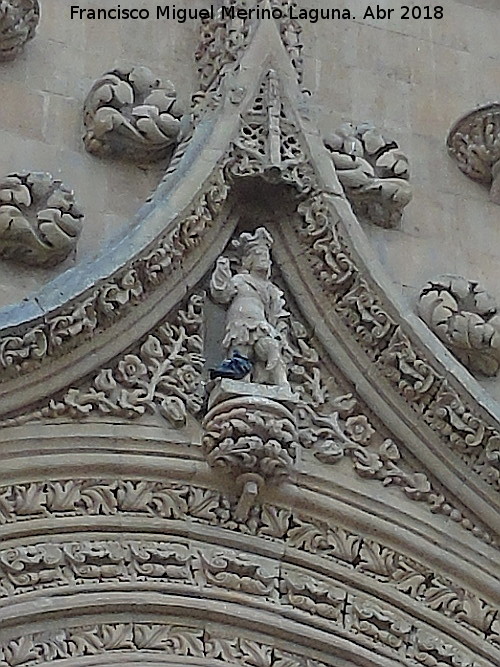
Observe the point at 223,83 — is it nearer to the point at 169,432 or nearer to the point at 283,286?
the point at 283,286

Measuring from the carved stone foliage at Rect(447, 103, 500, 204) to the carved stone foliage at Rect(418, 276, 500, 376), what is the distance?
0.91 meters

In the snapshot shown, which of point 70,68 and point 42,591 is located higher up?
point 70,68

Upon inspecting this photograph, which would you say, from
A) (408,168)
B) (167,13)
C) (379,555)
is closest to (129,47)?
(167,13)

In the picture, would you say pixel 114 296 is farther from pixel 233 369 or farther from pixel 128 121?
pixel 128 121

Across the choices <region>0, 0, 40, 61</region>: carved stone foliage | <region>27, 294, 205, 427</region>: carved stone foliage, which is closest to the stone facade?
<region>27, 294, 205, 427</region>: carved stone foliage

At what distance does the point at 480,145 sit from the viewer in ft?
32.9

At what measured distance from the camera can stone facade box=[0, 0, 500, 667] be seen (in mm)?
7852

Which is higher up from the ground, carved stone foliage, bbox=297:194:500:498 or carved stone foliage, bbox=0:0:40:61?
carved stone foliage, bbox=0:0:40:61

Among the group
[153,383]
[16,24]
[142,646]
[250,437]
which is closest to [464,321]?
[250,437]

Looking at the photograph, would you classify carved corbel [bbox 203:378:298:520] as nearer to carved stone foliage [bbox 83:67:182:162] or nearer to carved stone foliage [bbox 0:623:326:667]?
carved stone foliage [bbox 0:623:326:667]

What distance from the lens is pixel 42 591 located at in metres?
7.66

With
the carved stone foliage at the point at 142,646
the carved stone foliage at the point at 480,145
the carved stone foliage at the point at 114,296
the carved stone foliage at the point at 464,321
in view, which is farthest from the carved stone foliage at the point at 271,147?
the carved stone foliage at the point at 142,646

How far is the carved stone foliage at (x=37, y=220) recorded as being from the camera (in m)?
8.80

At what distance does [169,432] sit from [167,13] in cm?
294
